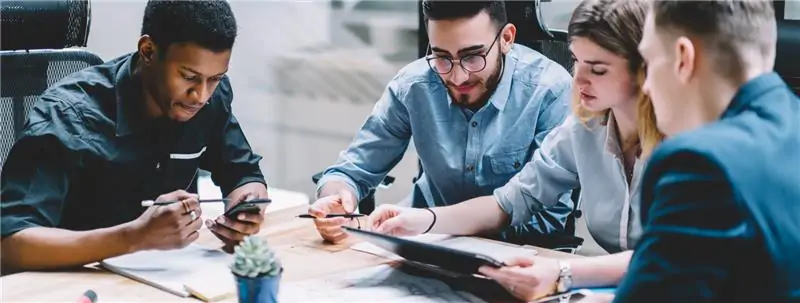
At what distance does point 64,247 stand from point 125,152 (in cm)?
32

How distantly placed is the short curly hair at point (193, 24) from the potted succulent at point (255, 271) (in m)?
0.56

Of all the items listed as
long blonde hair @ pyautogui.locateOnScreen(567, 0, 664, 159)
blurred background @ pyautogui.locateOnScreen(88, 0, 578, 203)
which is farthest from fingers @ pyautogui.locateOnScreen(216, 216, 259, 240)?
blurred background @ pyautogui.locateOnScreen(88, 0, 578, 203)

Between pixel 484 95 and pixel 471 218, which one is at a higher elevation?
pixel 484 95

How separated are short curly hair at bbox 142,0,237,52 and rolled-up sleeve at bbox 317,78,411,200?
50 centimetres

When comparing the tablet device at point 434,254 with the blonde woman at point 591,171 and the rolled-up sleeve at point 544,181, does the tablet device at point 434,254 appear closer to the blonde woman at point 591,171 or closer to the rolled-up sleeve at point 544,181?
the blonde woman at point 591,171

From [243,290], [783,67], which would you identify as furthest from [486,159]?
[243,290]

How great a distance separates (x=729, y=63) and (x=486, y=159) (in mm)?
1068

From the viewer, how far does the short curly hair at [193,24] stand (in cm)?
157

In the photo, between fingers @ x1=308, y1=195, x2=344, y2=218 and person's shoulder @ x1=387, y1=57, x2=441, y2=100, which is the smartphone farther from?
person's shoulder @ x1=387, y1=57, x2=441, y2=100

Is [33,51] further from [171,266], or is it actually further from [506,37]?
[506,37]

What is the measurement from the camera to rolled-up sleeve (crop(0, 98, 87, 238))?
145cm

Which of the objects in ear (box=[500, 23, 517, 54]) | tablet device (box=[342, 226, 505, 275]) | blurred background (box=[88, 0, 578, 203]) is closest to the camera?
tablet device (box=[342, 226, 505, 275])

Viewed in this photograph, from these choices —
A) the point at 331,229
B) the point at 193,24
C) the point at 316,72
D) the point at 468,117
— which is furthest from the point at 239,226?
the point at 316,72

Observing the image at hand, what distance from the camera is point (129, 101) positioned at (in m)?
1.66
